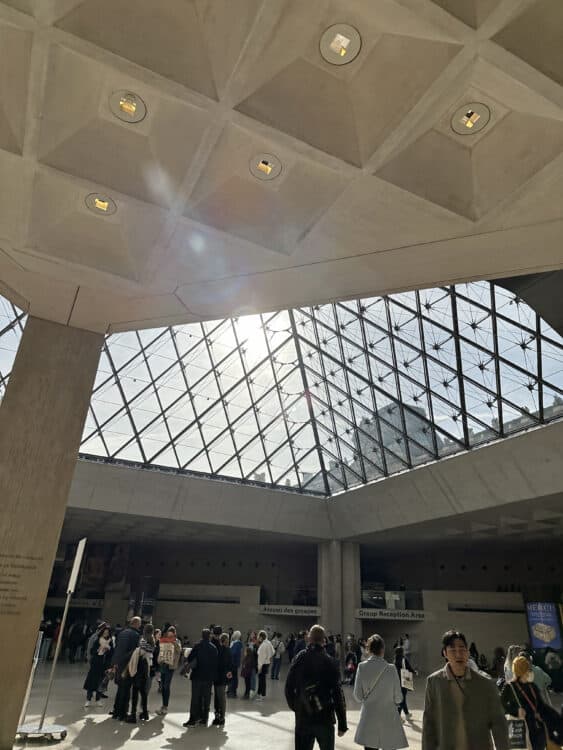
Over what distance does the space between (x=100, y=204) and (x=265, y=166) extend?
214 cm

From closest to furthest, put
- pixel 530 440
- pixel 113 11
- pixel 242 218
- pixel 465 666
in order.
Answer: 1. pixel 465 666
2. pixel 113 11
3. pixel 242 218
4. pixel 530 440

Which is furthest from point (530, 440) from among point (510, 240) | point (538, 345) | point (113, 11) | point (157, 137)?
point (113, 11)

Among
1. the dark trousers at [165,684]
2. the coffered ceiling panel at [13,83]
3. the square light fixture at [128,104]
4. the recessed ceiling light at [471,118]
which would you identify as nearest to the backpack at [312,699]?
the recessed ceiling light at [471,118]

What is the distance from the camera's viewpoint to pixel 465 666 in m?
3.72

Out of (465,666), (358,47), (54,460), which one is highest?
(358,47)

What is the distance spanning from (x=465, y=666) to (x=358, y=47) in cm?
537

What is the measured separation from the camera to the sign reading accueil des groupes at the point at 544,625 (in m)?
17.6

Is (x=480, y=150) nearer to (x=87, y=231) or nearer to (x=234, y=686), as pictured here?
(x=87, y=231)

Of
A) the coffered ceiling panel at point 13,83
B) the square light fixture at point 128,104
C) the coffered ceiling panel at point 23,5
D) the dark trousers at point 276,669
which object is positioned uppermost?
the square light fixture at point 128,104

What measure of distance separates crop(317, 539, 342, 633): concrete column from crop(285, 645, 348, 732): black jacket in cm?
2426

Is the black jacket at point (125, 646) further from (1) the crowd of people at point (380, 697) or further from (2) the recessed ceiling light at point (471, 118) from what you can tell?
(2) the recessed ceiling light at point (471, 118)

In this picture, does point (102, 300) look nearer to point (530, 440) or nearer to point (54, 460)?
point (54, 460)

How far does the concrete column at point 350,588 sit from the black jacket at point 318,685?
2434 centimetres

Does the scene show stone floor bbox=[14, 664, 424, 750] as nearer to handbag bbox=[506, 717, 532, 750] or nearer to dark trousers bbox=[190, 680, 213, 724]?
dark trousers bbox=[190, 680, 213, 724]
